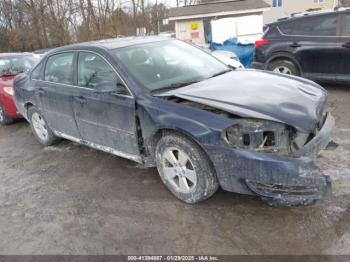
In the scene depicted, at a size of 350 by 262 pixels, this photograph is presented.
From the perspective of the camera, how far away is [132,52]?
3.91 meters

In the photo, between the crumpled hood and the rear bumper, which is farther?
the rear bumper

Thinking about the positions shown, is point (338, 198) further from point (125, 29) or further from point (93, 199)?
point (125, 29)

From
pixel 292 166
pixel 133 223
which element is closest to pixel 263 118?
pixel 292 166

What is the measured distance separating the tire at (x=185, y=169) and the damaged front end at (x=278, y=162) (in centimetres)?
35

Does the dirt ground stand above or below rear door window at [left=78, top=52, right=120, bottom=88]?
below

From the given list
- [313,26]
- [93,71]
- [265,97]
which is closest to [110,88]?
[93,71]

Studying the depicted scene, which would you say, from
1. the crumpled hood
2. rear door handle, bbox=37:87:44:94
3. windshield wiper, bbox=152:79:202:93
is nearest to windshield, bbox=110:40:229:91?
windshield wiper, bbox=152:79:202:93

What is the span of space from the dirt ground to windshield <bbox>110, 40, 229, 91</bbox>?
120 cm

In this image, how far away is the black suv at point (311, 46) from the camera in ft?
21.3

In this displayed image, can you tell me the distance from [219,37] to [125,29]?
31.2 ft

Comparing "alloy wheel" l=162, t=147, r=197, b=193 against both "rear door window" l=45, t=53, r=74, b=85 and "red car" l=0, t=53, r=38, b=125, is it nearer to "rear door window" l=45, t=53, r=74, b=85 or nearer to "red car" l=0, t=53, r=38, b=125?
"rear door window" l=45, t=53, r=74, b=85

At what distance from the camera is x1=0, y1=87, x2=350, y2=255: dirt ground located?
2758 millimetres

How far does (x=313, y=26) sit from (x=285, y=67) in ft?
3.24

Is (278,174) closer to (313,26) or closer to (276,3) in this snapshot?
(313,26)
